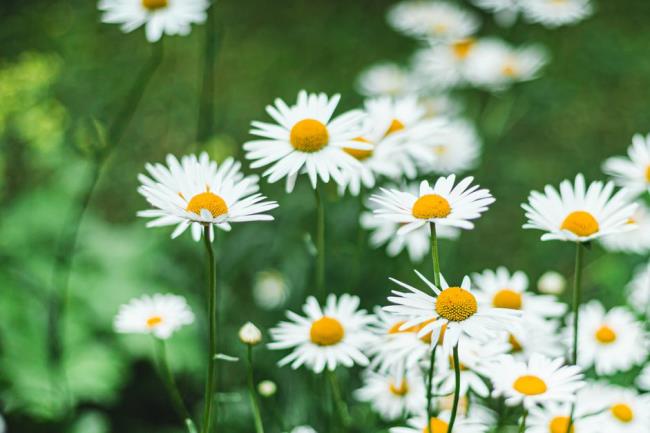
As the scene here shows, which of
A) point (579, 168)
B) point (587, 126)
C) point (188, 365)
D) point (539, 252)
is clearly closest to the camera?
point (188, 365)

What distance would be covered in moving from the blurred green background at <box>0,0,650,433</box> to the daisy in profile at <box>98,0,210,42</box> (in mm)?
318

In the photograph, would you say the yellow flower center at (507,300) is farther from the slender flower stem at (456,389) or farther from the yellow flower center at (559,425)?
the slender flower stem at (456,389)

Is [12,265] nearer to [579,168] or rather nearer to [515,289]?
[515,289]

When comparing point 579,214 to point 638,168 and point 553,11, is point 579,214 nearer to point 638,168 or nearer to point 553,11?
point 638,168

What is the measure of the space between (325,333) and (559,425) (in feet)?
1.23

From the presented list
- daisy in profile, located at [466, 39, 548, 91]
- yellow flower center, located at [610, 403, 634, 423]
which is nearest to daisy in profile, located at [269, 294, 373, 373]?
yellow flower center, located at [610, 403, 634, 423]

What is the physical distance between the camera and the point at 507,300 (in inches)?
47.1

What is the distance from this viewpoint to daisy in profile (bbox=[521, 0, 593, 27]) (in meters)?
1.97

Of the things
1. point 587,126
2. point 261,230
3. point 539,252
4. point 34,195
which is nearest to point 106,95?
point 34,195

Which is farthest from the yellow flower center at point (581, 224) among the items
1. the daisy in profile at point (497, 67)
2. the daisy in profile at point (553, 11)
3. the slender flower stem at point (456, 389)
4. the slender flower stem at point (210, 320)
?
the daisy in profile at point (497, 67)

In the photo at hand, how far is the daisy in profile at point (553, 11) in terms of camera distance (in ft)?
6.47

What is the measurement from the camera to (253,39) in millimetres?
4176

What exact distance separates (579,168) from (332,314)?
2183mm

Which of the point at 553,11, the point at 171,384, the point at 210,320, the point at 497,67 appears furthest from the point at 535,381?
the point at 497,67
